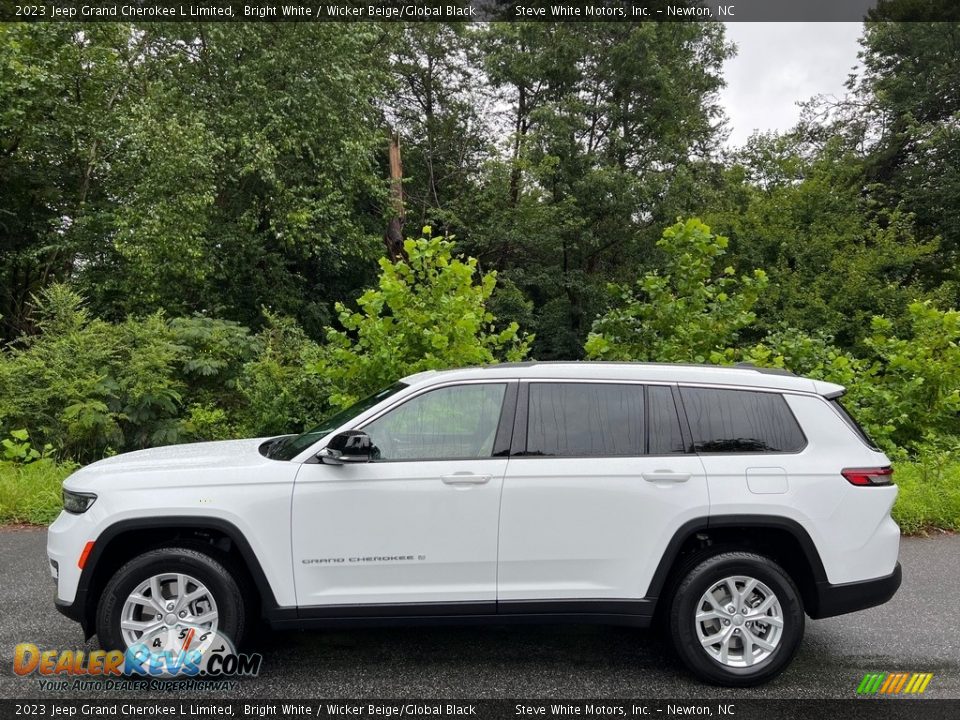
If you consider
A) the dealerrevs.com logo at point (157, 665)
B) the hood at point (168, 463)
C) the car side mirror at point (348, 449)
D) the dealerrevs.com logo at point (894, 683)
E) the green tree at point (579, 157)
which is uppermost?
the green tree at point (579, 157)

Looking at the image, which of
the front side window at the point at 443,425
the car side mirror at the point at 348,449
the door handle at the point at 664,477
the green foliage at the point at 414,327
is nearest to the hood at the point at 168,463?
the car side mirror at the point at 348,449

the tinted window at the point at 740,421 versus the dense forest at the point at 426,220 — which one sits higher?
the dense forest at the point at 426,220

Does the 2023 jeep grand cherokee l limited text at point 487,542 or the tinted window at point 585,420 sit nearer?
the 2023 jeep grand cherokee l limited text at point 487,542

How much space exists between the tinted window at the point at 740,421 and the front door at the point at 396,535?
1181 millimetres

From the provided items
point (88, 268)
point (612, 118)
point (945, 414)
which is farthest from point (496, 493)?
point (612, 118)

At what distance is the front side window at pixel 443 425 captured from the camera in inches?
153

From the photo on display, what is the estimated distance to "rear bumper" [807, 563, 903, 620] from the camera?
3752 millimetres

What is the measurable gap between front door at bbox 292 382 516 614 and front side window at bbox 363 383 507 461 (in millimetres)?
131

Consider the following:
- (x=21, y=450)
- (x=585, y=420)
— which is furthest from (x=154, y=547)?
→ (x=21, y=450)

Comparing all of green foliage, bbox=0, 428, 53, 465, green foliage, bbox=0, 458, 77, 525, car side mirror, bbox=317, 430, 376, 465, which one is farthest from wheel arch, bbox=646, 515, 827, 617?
green foliage, bbox=0, 428, 53, 465

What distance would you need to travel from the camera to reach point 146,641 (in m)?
3.66

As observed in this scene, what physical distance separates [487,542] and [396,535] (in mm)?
483

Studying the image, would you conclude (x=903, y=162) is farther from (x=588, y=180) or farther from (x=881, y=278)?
(x=588, y=180)

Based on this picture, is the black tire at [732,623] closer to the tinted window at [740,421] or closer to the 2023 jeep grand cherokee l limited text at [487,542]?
the 2023 jeep grand cherokee l limited text at [487,542]
